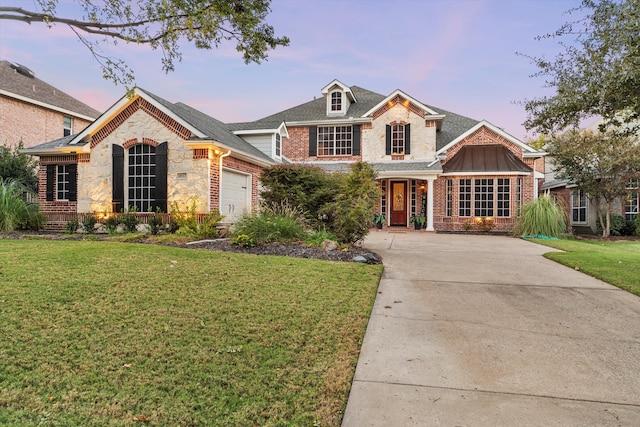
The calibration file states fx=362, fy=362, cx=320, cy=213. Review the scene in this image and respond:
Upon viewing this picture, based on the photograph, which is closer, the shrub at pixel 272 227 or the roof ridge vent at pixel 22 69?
the shrub at pixel 272 227

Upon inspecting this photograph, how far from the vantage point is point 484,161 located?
59.2 ft

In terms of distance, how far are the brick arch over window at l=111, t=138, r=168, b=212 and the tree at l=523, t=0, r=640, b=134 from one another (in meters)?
10.7

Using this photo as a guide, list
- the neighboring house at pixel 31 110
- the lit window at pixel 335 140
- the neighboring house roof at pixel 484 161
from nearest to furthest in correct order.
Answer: the neighboring house roof at pixel 484 161, the neighboring house at pixel 31 110, the lit window at pixel 335 140

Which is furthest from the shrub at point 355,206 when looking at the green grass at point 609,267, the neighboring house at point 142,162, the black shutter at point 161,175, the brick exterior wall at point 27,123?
the brick exterior wall at point 27,123

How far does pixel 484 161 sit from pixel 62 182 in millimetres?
18323

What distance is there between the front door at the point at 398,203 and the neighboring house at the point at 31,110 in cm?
2031

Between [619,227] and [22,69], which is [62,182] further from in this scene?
[619,227]

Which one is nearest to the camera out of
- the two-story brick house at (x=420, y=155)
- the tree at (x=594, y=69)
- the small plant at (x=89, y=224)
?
the tree at (x=594, y=69)

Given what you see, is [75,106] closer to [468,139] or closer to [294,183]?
[294,183]

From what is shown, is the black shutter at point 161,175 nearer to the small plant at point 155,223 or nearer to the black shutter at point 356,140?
the small plant at point 155,223

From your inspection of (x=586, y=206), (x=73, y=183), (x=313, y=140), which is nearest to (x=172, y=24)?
(x=73, y=183)

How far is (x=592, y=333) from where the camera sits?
4.12 meters

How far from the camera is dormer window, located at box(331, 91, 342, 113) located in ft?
66.4

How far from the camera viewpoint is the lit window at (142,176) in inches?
477
